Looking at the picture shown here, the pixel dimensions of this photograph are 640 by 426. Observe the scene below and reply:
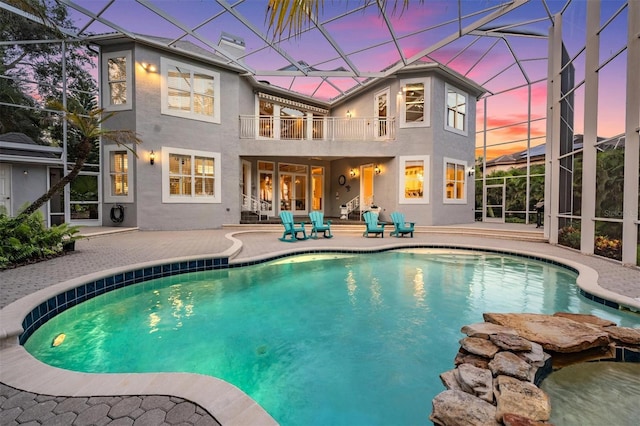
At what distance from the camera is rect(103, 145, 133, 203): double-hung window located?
445 inches

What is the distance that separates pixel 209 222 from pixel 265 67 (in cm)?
692

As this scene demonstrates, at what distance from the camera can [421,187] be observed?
13211mm

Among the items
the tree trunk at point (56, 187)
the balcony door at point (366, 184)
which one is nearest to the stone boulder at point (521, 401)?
the tree trunk at point (56, 187)

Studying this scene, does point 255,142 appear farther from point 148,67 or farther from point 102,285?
point 102,285

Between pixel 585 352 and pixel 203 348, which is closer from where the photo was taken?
pixel 585 352

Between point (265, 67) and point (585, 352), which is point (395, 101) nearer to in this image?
point (265, 67)

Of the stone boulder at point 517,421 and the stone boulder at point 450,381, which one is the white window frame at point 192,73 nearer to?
the stone boulder at point 450,381

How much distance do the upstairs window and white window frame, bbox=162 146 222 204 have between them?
9.95 m

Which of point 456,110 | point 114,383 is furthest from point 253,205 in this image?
point 114,383

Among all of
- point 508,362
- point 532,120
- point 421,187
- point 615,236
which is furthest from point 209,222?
point 532,120

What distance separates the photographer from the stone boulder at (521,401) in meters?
2.12

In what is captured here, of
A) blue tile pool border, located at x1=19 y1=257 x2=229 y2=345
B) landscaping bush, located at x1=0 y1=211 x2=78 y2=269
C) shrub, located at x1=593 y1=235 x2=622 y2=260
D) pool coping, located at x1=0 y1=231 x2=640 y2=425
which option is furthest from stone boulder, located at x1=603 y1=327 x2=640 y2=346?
landscaping bush, located at x1=0 y1=211 x2=78 y2=269

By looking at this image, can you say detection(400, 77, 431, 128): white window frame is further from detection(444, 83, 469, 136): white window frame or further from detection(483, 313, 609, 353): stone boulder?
detection(483, 313, 609, 353): stone boulder

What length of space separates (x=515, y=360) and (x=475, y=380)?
0.54 meters
